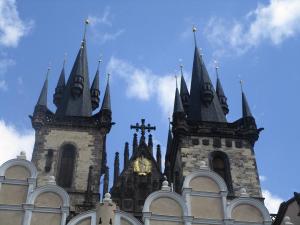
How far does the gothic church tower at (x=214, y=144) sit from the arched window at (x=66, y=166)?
480 cm

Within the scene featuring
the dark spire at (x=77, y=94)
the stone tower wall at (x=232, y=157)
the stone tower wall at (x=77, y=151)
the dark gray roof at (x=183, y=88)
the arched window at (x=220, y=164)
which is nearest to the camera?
the stone tower wall at (x=77, y=151)

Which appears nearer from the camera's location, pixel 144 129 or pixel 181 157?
pixel 181 157

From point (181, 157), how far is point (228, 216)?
1322cm

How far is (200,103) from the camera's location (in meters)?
28.4

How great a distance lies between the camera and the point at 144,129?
27344 mm

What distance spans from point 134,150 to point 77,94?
4838 millimetres

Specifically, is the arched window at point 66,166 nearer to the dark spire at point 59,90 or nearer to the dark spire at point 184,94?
the dark spire at point 59,90

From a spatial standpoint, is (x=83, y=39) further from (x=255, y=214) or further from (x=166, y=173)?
(x=255, y=214)

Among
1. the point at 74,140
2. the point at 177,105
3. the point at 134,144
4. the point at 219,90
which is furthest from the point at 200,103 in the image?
the point at 74,140

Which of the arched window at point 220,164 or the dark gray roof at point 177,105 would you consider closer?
the arched window at point 220,164

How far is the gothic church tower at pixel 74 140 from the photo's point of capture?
23141 millimetres

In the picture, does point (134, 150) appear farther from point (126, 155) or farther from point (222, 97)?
point (222, 97)

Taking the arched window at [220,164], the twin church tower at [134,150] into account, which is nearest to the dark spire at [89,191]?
the twin church tower at [134,150]

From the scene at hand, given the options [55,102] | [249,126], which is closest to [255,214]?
[249,126]
